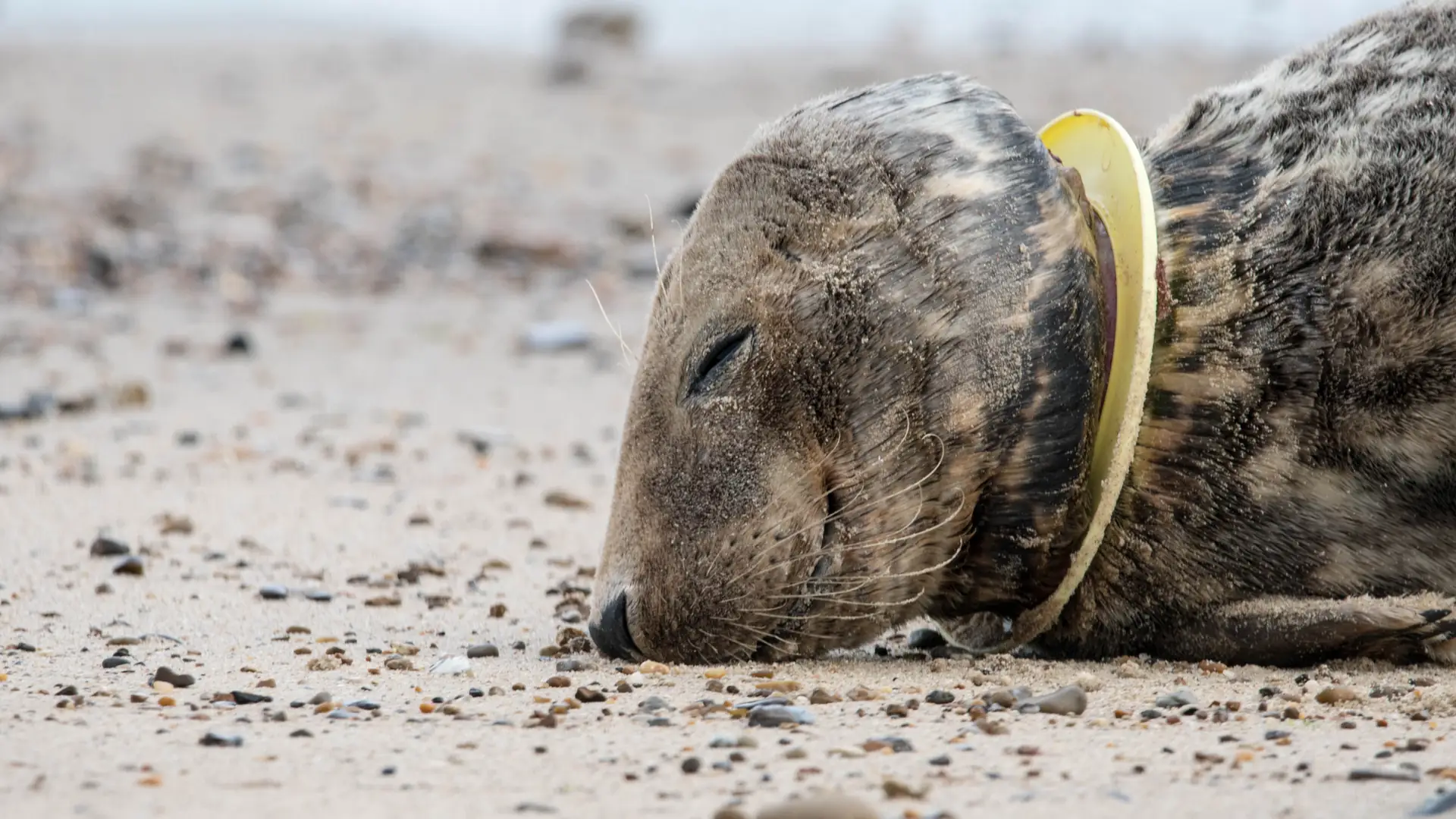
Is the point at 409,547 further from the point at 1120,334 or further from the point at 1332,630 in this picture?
the point at 1332,630

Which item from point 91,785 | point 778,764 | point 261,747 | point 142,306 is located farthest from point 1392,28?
point 142,306

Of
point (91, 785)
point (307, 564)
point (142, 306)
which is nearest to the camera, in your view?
point (91, 785)

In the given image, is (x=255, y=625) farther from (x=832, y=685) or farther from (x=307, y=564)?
(x=832, y=685)

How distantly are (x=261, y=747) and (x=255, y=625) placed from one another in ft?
4.52

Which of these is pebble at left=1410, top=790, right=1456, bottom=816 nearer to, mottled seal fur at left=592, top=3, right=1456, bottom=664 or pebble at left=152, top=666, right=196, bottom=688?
mottled seal fur at left=592, top=3, right=1456, bottom=664

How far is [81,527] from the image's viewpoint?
5582 mm

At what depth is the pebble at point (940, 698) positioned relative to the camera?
343 cm

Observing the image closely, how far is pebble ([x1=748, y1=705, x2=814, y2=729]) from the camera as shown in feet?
10.6

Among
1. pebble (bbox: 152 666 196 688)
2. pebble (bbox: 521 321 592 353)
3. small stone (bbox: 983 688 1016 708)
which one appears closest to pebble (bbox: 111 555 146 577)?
pebble (bbox: 152 666 196 688)

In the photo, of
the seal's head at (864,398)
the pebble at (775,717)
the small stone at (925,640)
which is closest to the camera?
the pebble at (775,717)

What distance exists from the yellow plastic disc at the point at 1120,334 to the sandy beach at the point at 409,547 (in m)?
0.22

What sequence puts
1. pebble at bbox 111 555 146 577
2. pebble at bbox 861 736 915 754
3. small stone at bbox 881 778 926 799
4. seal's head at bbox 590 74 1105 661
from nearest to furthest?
small stone at bbox 881 778 926 799 < pebble at bbox 861 736 915 754 < seal's head at bbox 590 74 1105 661 < pebble at bbox 111 555 146 577

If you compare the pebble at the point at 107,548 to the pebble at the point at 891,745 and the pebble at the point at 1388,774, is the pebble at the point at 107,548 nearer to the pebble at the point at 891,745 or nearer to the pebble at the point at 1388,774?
the pebble at the point at 891,745

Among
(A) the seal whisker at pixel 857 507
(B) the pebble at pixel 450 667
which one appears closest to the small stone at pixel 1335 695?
(A) the seal whisker at pixel 857 507
